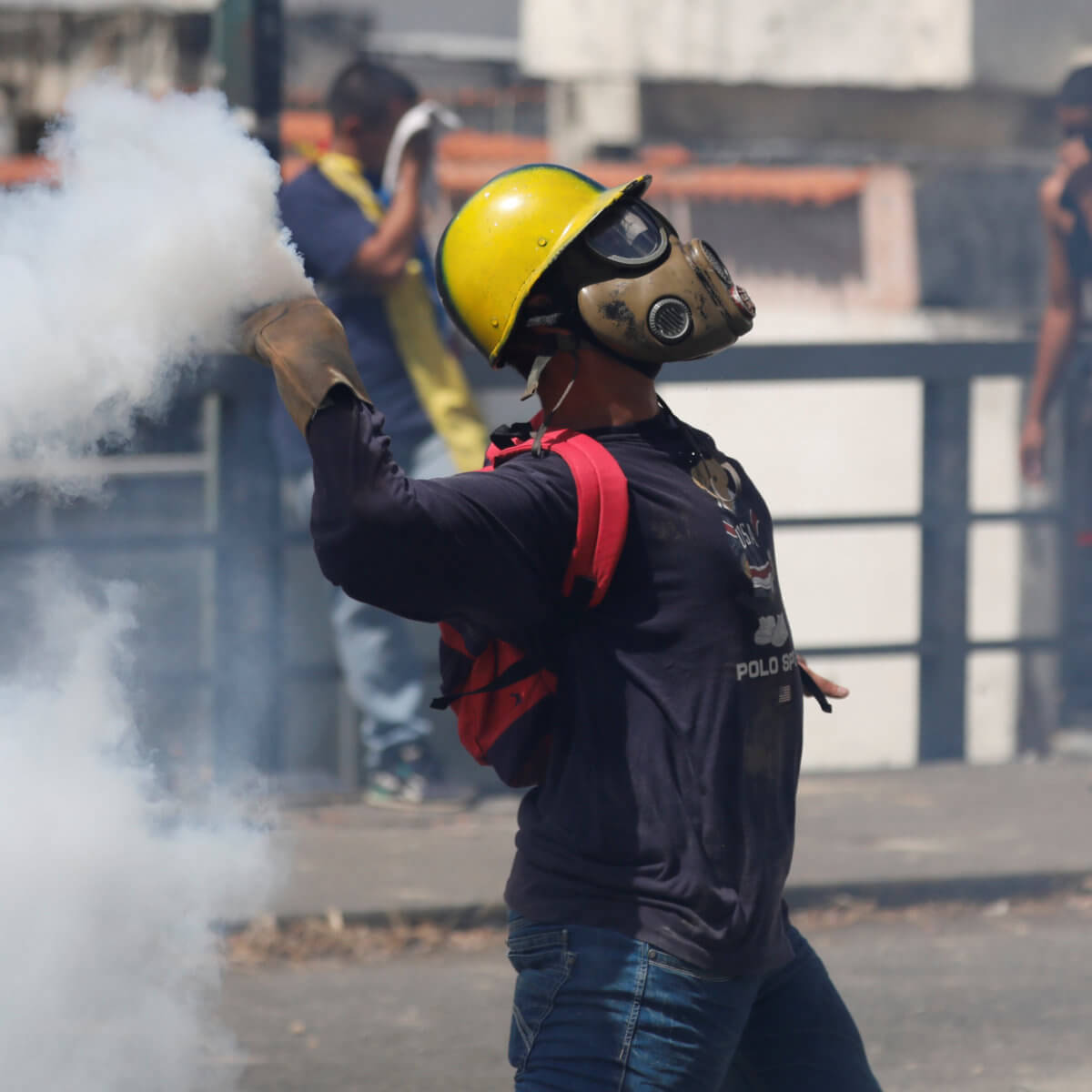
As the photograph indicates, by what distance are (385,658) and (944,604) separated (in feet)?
7.06

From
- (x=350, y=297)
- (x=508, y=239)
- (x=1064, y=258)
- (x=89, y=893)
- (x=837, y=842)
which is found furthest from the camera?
(x=1064, y=258)

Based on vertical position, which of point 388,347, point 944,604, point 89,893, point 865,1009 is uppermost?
point 388,347

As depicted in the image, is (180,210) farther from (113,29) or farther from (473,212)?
(113,29)

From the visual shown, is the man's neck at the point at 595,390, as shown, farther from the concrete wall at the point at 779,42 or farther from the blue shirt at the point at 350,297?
the concrete wall at the point at 779,42

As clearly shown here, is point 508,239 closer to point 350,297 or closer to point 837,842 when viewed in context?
point 350,297

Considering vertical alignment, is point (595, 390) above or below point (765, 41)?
below

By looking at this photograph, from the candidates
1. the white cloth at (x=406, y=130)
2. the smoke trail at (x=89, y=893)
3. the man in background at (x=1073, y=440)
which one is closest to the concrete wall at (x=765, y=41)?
the man in background at (x=1073, y=440)

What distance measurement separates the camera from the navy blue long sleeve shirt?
7.27 feet

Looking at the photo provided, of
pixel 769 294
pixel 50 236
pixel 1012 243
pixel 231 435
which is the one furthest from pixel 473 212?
pixel 769 294

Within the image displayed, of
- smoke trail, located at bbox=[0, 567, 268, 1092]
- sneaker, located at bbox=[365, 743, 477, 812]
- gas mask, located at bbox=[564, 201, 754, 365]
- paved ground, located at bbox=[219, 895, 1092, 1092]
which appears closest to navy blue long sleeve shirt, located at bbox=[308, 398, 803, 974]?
gas mask, located at bbox=[564, 201, 754, 365]

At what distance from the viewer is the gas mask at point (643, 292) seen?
7.66 ft

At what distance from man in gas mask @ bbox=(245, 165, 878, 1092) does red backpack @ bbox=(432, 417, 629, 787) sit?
0.02 m

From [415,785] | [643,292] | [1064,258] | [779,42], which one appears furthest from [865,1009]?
[779,42]

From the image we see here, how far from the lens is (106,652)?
347cm
